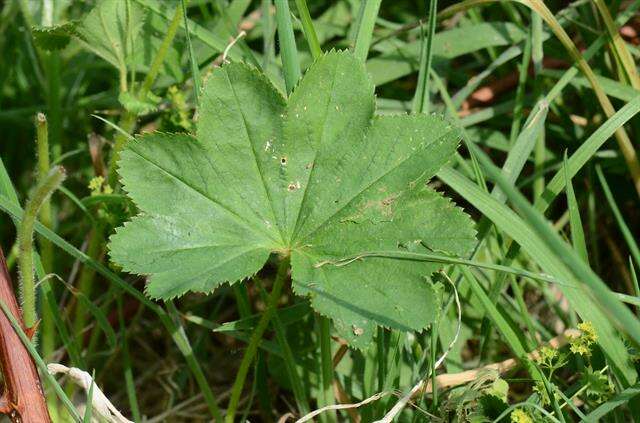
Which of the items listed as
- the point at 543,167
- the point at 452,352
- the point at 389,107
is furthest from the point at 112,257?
the point at 543,167

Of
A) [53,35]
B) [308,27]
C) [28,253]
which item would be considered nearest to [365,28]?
[308,27]

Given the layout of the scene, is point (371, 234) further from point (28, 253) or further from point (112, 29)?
point (112, 29)

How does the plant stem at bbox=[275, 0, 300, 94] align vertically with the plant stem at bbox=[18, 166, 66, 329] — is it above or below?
above

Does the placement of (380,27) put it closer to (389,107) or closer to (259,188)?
(389,107)

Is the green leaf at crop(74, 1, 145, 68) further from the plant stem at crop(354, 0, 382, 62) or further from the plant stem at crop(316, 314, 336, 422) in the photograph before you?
the plant stem at crop(316, 314, 336, 422)

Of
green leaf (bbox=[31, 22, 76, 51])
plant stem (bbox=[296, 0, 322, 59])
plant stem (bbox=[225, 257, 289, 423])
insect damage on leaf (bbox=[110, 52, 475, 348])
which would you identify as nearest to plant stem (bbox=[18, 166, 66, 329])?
insect damage on leaf (bbox=[110, 52, 475, 348])

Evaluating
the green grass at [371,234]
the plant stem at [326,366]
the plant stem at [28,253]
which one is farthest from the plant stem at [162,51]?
the plant stem at [326,366]
